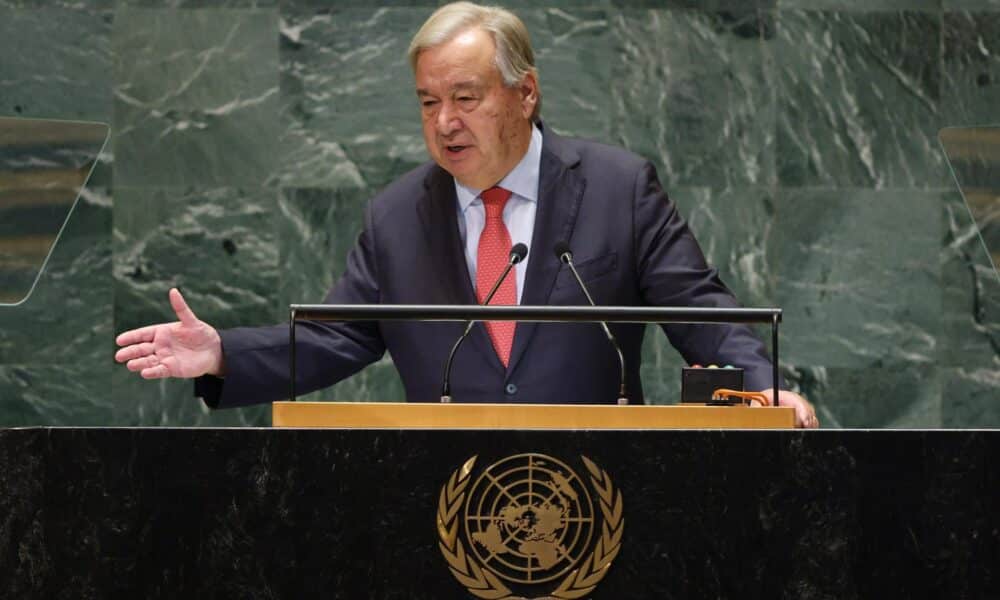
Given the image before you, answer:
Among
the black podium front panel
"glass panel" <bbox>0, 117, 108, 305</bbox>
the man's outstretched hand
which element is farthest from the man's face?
the black podium front panel

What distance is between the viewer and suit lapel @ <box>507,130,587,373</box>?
149 inches

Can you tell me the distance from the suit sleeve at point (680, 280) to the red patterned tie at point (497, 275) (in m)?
0.36

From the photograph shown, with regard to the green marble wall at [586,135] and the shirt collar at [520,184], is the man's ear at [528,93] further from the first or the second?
the green marble wall at [586,135]

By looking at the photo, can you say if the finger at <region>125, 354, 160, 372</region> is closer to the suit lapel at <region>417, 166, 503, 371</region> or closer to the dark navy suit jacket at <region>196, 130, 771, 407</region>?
the dark navy suit jacket at <region>196, 130, 771, 407</region>

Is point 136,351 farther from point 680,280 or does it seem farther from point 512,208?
point 680,280

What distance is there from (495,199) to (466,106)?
0.87ft

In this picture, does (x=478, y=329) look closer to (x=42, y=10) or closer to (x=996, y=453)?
(x=996, y=453)

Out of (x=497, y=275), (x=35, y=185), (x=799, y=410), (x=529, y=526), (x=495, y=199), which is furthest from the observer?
(x=35, y=185)

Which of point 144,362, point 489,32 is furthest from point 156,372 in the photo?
point 489,32

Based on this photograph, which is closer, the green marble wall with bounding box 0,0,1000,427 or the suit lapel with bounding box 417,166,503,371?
the suit lapel with bounding box 417,166,503,371

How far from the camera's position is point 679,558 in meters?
2.29

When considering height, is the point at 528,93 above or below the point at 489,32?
below

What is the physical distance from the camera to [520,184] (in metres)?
3.98

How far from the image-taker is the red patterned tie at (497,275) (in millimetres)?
3807
